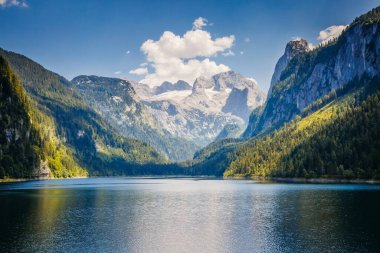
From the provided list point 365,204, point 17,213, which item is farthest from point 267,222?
point 17,213

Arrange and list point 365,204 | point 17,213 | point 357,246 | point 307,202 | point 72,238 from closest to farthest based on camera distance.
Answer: point 357,246 → point 72,238 → point 17,213 → point 365,204 → point 307,202

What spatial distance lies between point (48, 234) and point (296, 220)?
4873 centimetres

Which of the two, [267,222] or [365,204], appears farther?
[365,204]

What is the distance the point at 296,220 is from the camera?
8594cm

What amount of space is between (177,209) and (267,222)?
103 ft

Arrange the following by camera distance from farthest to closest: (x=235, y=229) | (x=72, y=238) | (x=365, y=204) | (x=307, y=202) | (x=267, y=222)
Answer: (x=307, y=202), (x=365, y=204), (x=267, y=222), (x=235, y=229), (x=72, y=238)

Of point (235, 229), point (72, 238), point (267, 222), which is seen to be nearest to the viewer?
point (72, 238)

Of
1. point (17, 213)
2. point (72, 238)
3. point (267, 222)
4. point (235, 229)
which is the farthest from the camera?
point (17, 213)

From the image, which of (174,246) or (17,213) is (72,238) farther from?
(17,213)

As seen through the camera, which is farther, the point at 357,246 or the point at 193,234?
the point at 193,234

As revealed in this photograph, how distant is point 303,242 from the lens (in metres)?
64.3

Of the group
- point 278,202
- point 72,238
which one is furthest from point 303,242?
point 278,202

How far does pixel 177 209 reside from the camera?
359 ft

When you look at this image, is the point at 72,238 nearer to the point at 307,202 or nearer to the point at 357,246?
the point at 357,246
